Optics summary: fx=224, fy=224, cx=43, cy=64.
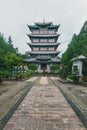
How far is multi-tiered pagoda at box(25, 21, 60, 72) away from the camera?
65188 mm

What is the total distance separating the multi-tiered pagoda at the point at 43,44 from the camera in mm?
65188

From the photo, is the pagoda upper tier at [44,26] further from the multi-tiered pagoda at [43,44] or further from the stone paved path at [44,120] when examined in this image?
the stone paved path at [44,120]

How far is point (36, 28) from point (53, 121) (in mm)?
61051

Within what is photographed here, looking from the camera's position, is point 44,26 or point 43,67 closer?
point 44,26

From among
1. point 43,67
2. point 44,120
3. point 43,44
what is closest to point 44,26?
point 43,44

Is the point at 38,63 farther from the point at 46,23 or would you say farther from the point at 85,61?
the point at 85,61

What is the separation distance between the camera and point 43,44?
65.7 metres

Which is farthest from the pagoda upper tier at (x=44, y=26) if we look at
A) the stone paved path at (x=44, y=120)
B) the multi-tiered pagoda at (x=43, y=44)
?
the stone paved path at (x=44, y=120)

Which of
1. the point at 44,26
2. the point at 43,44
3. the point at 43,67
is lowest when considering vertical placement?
the point at 43,67

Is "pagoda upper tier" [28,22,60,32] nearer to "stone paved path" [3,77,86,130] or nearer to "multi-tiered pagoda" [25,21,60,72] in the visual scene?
"multi-tiered pagoda" [25,21,60,72]

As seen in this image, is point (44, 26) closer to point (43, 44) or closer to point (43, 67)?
point (43, 44)

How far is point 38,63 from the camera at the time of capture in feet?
217

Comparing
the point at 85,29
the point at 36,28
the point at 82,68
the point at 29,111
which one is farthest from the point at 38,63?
→ the point at 29,111

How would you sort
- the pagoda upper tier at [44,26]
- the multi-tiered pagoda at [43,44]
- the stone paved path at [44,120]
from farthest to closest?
the pagoda upper tier at [44,26], the multi-tiered pagoda at [43,44], the stone paved path at [44,120]
